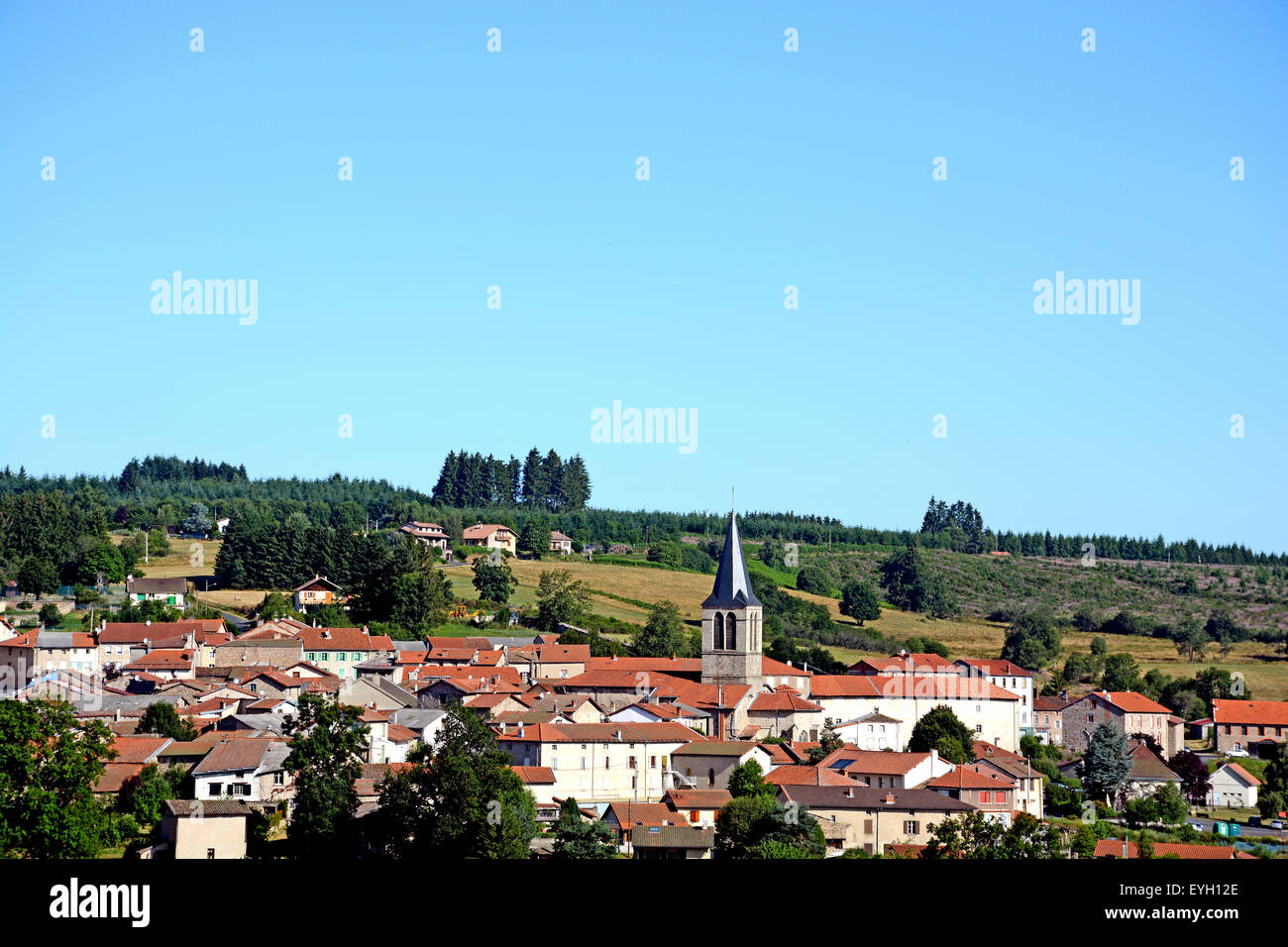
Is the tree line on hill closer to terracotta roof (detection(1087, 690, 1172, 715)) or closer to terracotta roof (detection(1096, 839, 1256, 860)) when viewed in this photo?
terracotta roof (detection(1087, 690, 1172, 715))

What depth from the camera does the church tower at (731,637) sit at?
71.3 meters

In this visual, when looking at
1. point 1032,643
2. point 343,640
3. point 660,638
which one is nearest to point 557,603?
point 660,638

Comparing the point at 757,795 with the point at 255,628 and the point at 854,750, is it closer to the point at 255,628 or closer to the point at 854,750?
the point at 854,750

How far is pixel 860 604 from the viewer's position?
120875mm

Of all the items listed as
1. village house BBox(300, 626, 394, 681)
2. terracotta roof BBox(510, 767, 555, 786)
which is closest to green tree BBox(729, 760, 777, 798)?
terracotta roof BBox(510, 767, 555, 786)

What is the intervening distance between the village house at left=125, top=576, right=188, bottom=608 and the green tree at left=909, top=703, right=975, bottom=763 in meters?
49.2

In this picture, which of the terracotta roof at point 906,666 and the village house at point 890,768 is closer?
the village house at point 890,768

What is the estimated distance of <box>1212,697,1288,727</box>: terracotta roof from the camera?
80.5 metres

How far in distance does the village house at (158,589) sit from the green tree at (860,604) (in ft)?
178

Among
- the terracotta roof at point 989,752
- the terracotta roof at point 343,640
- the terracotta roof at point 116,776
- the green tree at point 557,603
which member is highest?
the green tree at point 557,603

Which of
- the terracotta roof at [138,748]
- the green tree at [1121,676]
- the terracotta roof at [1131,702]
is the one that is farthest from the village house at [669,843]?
the green tree at [1121,676]

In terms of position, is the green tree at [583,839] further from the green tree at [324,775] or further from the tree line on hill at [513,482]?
the tree line on hill at [513,482]

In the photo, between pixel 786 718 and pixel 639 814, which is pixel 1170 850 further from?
pixel 786 718

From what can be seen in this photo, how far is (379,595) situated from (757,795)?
46299 millimetres
